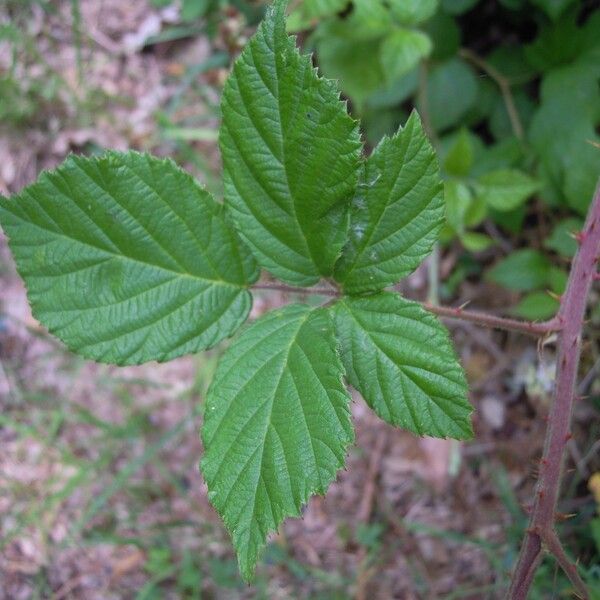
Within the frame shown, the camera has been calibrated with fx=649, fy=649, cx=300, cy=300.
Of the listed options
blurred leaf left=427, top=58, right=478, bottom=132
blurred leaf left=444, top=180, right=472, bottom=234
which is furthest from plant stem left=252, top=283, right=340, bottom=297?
blurred leaf left=427, top=58, right=478, bottom=132

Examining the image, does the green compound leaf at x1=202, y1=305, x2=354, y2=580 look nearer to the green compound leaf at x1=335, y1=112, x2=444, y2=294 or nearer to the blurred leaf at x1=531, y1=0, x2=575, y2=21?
the green compound leaf at x1=335, y1=112, x2=444, y2=294

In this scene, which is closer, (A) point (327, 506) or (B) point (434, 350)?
(B) point (434, 350)

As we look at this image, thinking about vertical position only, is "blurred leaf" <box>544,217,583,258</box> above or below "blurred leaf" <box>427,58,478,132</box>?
below

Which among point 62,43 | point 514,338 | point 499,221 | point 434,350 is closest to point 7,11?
point 62,43

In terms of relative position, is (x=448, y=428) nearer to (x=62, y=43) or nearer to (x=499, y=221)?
(x=499, y=221)

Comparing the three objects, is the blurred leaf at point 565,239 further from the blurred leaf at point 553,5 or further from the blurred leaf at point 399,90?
the blurred leaf at point 399,90

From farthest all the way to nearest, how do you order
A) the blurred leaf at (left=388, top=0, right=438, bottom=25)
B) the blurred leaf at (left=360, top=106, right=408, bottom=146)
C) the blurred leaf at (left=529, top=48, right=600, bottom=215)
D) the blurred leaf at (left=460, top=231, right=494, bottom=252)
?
the blurred leaf at (left=360, top=106, right=408, bottom=146)
the blurred leaf at (left=460, top=231, right=494, bottom=252)
the blurred leaf at (left=529, top=48, right=600, bottom=215)
the blurred leaf at (left=388, top=0, right=438, bottom=25)

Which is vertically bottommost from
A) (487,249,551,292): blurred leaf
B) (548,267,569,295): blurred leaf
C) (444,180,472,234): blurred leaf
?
(548,267,569,295): blurred leaf

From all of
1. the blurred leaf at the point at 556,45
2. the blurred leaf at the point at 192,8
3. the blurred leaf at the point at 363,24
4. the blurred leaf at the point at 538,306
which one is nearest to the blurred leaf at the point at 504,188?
the blurred leaf at the point at 538,306

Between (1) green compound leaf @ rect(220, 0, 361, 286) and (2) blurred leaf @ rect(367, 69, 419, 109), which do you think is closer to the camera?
(1) green compound leaf @ rect(220, 0, 361, 286)
